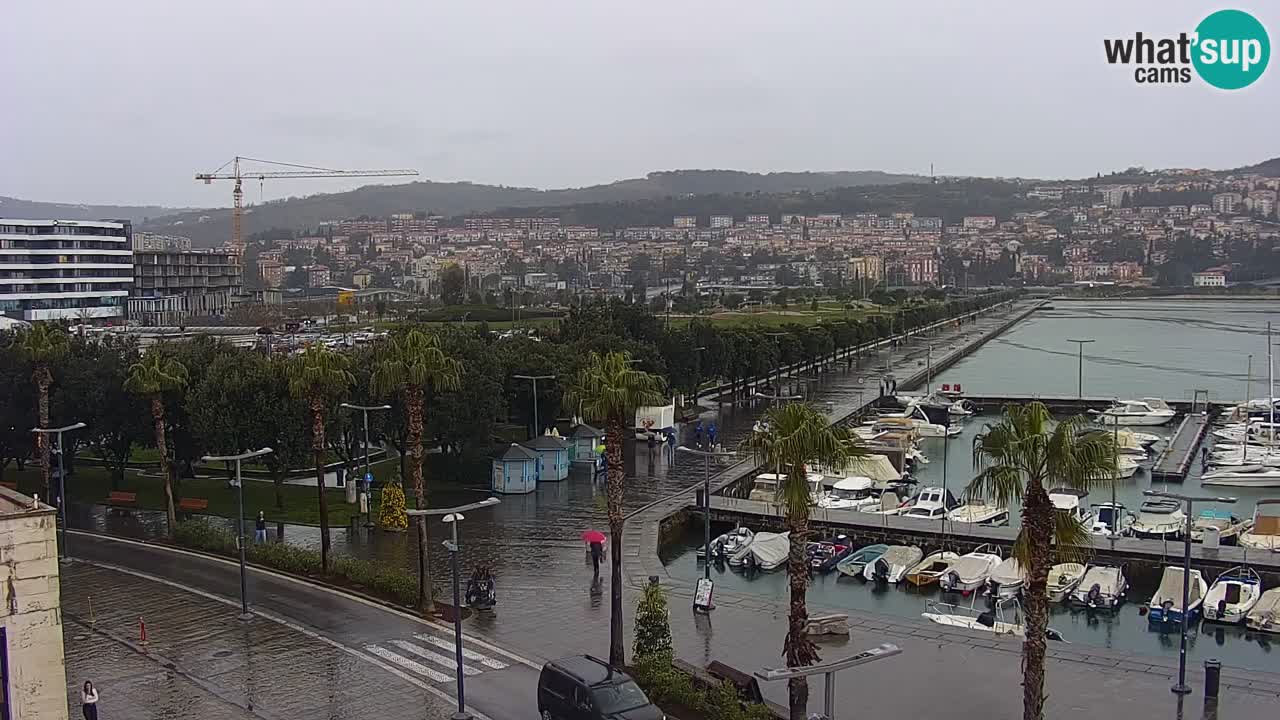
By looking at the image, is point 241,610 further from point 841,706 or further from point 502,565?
point 841,706

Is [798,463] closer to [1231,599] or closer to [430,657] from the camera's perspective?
[430,657]

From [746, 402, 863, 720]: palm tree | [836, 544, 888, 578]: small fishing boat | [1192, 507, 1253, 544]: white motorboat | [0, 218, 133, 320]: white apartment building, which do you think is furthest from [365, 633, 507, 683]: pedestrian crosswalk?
[0, 218, 133, 320]: white apartment building

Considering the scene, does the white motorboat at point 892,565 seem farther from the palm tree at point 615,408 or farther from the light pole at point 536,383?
the light pole at point 536,383

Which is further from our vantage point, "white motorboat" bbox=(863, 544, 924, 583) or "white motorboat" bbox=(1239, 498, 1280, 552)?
"white motorboat" bbox=(1239, 498, 1280, 552)

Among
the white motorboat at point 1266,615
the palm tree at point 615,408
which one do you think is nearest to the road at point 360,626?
the palm tree at point 615,408

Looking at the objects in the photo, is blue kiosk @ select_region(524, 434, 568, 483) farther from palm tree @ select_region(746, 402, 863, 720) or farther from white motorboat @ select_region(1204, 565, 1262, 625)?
palm tree @ select_region(746, 402, 863, 720)

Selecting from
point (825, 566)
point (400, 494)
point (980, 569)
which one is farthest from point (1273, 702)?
point (400, 494)

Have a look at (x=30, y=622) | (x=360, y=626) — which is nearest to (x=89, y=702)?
(x=30, y=622)
